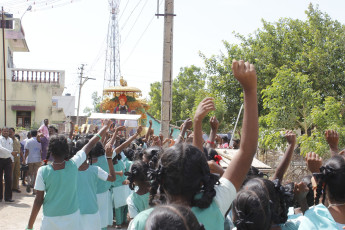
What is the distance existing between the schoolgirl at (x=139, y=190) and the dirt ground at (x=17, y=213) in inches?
162

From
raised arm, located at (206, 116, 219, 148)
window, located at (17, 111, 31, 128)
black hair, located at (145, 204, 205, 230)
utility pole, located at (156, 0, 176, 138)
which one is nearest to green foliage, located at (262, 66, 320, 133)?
utility pole, located at (156, 0, 176, 138)

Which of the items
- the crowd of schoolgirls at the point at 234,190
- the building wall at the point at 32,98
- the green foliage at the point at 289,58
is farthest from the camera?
the building wall at the point at 32,98

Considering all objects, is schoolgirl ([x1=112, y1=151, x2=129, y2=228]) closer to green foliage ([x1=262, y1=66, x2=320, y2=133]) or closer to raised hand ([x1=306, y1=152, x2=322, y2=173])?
green foliage ([x1=262, y1=66, x2=320, y2=133])

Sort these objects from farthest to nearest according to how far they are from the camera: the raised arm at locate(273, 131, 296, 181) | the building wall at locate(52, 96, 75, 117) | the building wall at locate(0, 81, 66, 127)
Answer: the building wall at locate(52, 96, 75, 117) → the building wall at locate(0, 81, 66, 127) → the raised arm at locate(273, 131, 296, 181)

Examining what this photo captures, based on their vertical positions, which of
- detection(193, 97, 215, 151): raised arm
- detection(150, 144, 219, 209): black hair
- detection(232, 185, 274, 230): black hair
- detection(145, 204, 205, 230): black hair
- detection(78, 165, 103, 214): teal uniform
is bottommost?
detection(78, 165, 103, 214): teal uniform

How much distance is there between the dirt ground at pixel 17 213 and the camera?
29.4ft

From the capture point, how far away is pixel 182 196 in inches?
91.3

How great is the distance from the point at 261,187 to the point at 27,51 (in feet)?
105

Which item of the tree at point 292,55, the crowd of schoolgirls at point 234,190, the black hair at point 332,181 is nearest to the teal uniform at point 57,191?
the crowd of schoolgirls at point 234,190

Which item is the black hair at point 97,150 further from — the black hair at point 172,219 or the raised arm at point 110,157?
the black hair at point 172,219

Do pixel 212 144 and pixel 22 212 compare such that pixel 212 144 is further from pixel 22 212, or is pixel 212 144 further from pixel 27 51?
pixel 27 51

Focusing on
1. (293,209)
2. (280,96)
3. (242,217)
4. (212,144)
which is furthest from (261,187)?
(280,96)

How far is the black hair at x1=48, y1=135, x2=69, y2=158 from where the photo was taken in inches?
183

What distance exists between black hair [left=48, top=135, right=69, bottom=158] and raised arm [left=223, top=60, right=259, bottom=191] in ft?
8.53
